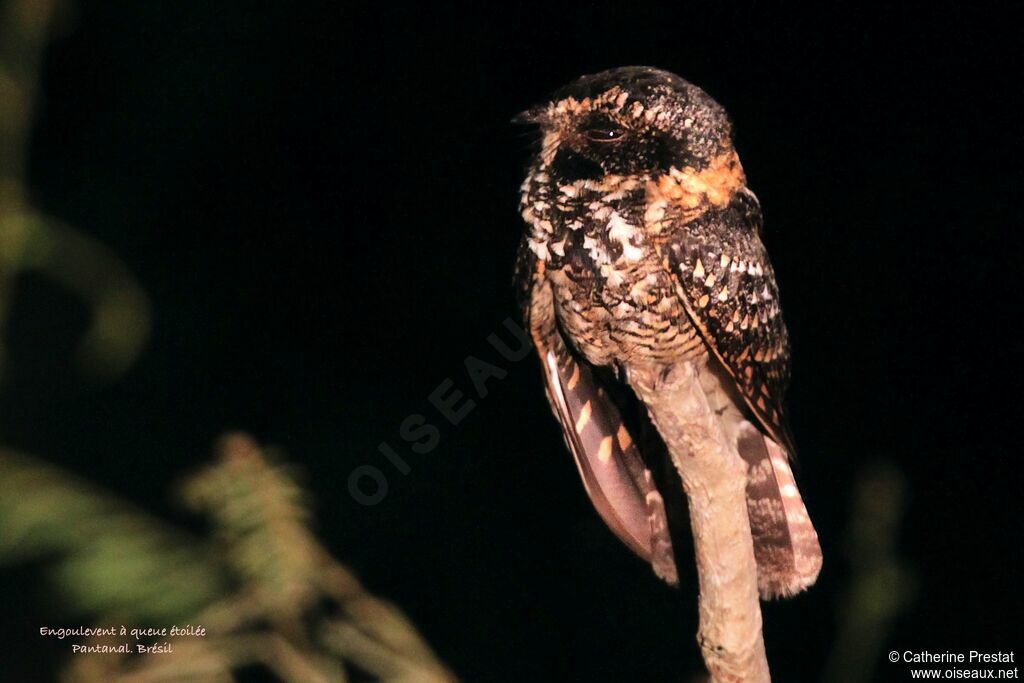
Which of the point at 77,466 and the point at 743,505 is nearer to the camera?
the point at 743,505

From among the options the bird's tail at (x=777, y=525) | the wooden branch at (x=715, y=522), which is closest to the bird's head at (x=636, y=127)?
the wooden branch at (x=715, y=522)

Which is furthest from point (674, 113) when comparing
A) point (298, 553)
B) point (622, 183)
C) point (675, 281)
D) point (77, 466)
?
point (77, 466)

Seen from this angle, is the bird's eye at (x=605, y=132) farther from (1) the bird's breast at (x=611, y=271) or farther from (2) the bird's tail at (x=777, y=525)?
(2) the bird's tail at (x=777, y=525)

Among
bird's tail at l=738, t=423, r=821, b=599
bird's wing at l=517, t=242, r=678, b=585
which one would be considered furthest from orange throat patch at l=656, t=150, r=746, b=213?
bird's tail at l=738, t=423, r=821, b=599

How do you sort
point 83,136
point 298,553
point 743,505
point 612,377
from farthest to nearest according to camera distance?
point 83,136
point 612,377
point 743,505
point 298,553

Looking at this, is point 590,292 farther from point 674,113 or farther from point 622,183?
point 674,113

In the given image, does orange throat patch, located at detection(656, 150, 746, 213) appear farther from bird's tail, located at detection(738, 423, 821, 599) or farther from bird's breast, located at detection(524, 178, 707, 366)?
bird's tail, located at detection(738, 423, 821, 599)

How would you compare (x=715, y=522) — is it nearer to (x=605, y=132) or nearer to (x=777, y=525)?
(x=777, y=525)
